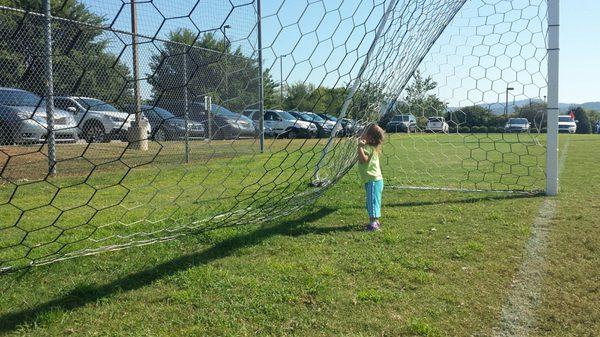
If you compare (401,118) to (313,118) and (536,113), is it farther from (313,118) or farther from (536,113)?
(313,118)

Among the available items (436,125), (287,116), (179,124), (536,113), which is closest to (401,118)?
(436,125)

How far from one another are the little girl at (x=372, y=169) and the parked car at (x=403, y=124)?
400 centimetres

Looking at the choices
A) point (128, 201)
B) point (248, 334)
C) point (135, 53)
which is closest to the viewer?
point (248, 334)

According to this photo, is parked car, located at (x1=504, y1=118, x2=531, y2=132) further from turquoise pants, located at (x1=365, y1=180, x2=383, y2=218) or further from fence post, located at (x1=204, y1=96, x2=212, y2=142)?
fence post, located at (x1=204, y1=96, x2=212, y2=142)

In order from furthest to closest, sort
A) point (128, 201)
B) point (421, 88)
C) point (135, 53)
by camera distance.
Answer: point (421, 88), point (128, 201), point (135, 53)

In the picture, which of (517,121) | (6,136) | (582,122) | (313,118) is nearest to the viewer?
(6,136)

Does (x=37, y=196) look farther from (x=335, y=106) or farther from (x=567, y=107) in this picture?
(x=567, y=107)

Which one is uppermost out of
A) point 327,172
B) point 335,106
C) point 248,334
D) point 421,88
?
point 421,88

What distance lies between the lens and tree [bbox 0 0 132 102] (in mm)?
2766

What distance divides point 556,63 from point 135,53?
497cm

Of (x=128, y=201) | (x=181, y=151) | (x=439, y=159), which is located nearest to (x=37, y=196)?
(x=128, y=201)

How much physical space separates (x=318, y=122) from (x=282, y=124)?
869 millimetres

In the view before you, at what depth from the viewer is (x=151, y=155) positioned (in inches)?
160

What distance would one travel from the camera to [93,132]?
319cm
